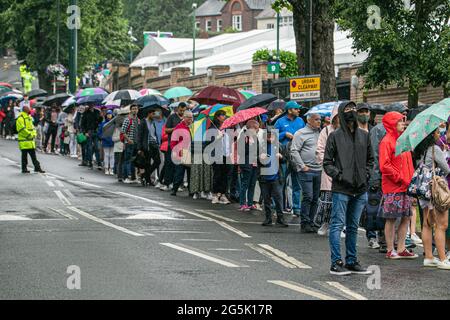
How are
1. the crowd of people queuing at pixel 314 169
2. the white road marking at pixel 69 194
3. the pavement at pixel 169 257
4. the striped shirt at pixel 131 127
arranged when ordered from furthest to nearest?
the striped shirt at pixel 131 127 < the white road marking at pixel 69 194 < the crowd of people queuing at pixel 314 169 < the pavement at pixel 169 257

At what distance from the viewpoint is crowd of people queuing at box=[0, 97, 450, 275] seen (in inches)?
560

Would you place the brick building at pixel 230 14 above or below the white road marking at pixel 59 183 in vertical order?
above

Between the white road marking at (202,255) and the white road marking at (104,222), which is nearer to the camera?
the white road marking at (202,255)

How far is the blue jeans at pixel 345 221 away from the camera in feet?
45.8

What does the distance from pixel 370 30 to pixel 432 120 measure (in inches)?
538

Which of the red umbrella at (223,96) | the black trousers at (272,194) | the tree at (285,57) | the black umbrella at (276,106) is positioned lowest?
the black trousers at (272,194)

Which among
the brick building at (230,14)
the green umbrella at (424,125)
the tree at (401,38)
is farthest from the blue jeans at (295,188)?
the brick building at (230,14)

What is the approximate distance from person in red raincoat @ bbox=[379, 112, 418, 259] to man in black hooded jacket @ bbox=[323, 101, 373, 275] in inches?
61.7

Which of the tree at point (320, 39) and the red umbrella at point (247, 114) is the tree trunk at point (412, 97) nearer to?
the tree at point (320, 39)

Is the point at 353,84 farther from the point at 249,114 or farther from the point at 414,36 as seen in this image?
the point at 249,114

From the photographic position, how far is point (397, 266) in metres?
14.9

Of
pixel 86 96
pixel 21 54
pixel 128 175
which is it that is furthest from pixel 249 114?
pixel 21 54

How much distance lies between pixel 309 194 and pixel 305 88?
23.3ft

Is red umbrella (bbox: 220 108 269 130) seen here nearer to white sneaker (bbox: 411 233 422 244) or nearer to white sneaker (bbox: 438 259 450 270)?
white sneaker (bbox: 411 233 422 244)
